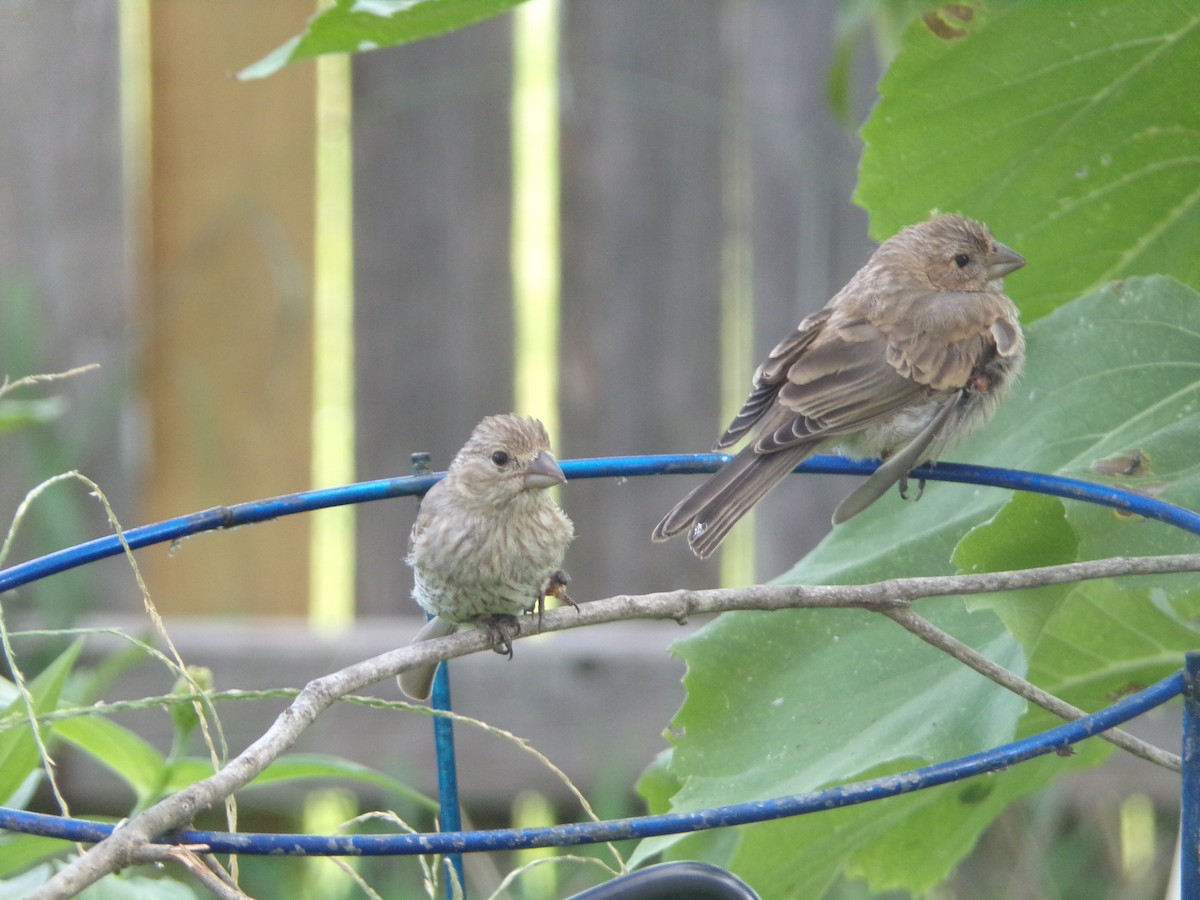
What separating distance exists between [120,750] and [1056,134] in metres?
1.61

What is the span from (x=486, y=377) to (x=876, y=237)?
2.48 m

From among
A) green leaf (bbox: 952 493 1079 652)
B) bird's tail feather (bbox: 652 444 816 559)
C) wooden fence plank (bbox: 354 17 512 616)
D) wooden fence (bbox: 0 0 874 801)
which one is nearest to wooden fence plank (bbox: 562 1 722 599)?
wooden fence (bbox: 0 0 874 801)

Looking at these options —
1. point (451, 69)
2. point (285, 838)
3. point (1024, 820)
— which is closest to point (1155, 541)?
point (285, 838)

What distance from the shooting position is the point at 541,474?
227 cm

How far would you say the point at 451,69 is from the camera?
15.4 feet

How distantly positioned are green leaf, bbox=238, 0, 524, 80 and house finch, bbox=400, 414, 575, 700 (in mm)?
626

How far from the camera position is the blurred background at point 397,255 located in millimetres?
4543

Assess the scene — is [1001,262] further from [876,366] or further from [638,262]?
[638,262]

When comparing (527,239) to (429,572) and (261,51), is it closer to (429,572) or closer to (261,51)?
(261,51)

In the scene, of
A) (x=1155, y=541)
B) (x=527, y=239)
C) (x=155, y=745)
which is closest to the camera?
(x=1155, y=541)

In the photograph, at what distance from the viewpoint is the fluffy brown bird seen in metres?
2.35

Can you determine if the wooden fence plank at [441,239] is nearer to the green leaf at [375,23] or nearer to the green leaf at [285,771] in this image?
the green leaf at [285,771]

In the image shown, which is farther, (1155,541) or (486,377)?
(486,377)

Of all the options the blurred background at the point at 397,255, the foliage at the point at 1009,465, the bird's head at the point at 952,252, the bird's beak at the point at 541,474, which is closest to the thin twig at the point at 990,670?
the foliage at the point at 1009,465
